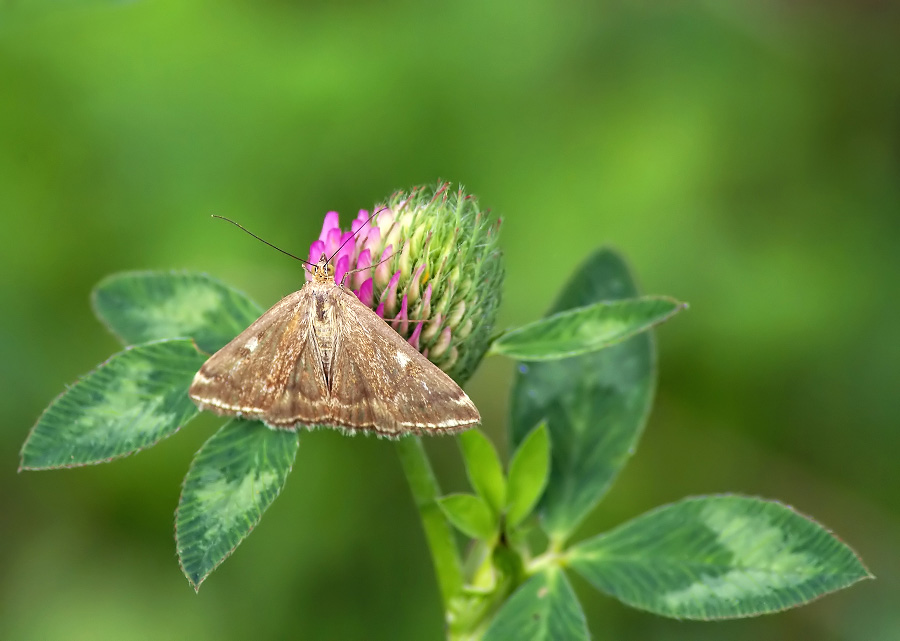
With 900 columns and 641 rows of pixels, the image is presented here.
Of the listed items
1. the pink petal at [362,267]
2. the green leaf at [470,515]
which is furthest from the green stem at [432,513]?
the pink petal at [362,267]

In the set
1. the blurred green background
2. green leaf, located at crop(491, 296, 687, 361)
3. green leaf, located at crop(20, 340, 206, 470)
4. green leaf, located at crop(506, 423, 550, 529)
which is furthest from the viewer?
the blurred green background

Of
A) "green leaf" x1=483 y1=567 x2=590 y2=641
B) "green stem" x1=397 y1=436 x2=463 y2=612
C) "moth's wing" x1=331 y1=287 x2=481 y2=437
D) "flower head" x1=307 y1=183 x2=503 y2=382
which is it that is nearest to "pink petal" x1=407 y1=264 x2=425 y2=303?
"flower head" x1=307 y1=183 x2=503 y2=382

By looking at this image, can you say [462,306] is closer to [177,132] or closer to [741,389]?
[741,389]

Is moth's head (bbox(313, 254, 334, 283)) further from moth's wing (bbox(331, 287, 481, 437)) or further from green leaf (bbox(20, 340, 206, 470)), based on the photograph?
green leaf (bbox(20, 340, 206, 470))

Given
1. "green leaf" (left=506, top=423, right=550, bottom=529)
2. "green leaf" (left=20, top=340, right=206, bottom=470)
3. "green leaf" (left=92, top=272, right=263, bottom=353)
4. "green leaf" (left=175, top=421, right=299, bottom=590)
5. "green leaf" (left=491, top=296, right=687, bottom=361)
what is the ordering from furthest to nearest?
1. "green leaf" (left=92, top=272, right=263, bottom=353)
2. "green leaf" (left=506, top=423, right=550, bottom=529)
3. "green leaf" (left=491, top=296, right=687, bottom=361)
4. "green leaf" (left=20, top=340, right=206, bottom=470)
5. "green leaf" (left=175, top=421, right=299, bottom=590)

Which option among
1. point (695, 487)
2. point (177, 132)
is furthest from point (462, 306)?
point (177, 132)

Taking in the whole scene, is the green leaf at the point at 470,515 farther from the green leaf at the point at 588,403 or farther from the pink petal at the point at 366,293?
the pink petal at the point at 366,293
